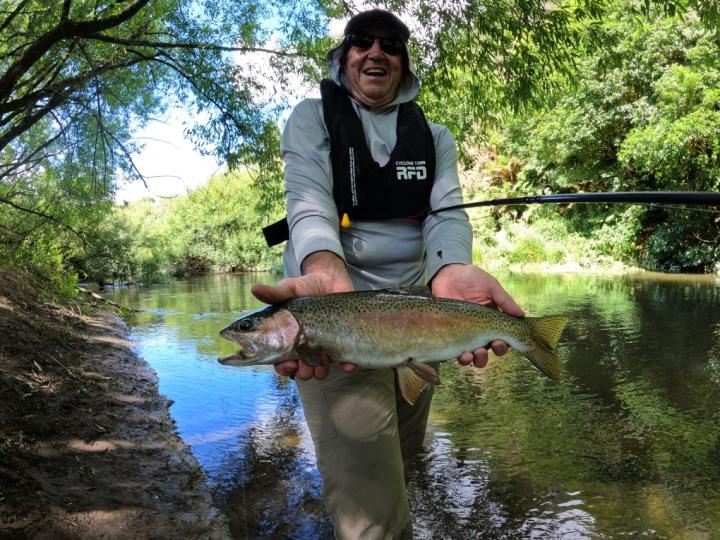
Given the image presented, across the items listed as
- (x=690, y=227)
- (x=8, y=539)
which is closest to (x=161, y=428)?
(x=8, y=539)

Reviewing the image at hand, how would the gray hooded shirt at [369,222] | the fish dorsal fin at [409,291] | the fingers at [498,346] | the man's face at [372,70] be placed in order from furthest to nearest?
the man's face at [372,70] → the gray hooded shirt at [369,222] → the fingers at [498,346] → the fish dorsal fin at [409,291]

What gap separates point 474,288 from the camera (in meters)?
2.91

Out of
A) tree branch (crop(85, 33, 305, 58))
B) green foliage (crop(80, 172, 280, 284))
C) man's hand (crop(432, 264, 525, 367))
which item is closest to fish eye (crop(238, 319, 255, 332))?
man's hand (crop(432, 264, 525, 367))

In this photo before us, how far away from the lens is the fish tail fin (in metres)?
2.86

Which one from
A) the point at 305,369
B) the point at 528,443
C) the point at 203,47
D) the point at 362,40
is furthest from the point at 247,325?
the point at 203,47

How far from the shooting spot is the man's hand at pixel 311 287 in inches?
94.1

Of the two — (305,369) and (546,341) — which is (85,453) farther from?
(546,341)

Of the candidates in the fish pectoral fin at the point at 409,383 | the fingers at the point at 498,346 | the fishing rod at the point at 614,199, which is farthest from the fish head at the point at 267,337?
the fingers at the point at 498,346

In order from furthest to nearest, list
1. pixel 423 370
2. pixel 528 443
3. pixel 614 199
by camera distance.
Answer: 1. pixel 528 443
2. pixel 423 370
3. pixel 614 199

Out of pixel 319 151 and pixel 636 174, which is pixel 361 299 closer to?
pixel 319 151

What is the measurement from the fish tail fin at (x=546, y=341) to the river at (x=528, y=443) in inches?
96.4

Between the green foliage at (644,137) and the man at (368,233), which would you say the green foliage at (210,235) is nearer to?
the green foliage at (644,137)

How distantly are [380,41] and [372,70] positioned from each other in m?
0.18

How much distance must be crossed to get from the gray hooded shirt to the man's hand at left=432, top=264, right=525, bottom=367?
0.06 m
